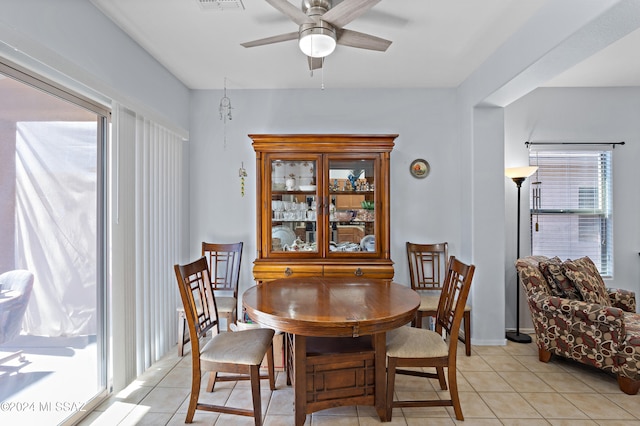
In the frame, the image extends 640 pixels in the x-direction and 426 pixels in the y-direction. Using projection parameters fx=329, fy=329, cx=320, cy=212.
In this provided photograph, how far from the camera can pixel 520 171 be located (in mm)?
3152

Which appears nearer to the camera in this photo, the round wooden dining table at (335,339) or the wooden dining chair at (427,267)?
the round wooden dining table at (335,339)

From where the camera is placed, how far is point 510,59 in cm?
244

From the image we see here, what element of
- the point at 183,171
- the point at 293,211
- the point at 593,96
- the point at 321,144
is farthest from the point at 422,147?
the point at 183,171

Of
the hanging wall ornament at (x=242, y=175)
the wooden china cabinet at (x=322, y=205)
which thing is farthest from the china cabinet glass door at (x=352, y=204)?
the hanging wall ornament at (x=242, y=175)

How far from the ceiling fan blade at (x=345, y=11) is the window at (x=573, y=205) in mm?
2805

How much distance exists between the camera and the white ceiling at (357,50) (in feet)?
6.86

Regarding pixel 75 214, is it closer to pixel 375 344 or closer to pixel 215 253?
pixel 215 253

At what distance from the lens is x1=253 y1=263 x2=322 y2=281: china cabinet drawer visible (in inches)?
117

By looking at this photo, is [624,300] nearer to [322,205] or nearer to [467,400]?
[467,400]

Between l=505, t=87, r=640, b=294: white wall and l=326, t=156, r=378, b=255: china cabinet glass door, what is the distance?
64.3 inches

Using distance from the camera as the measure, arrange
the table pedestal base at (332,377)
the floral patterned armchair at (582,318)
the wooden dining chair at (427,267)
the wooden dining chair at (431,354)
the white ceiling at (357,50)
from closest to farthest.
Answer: the table pedestal base at (332,377), the wooden dining chair at (431,354), the white ceiling at (357,50), the floral patterned armchair at (582,318), the wooden dining chair at (427,267)

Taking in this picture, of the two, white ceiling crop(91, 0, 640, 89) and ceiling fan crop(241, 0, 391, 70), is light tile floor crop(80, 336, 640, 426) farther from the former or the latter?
white ceiling crop(91, 0, 640, 89)

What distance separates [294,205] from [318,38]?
1669 millimetres

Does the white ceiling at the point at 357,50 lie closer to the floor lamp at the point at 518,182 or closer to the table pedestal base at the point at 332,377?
the floor lamp at the point at 518,182
